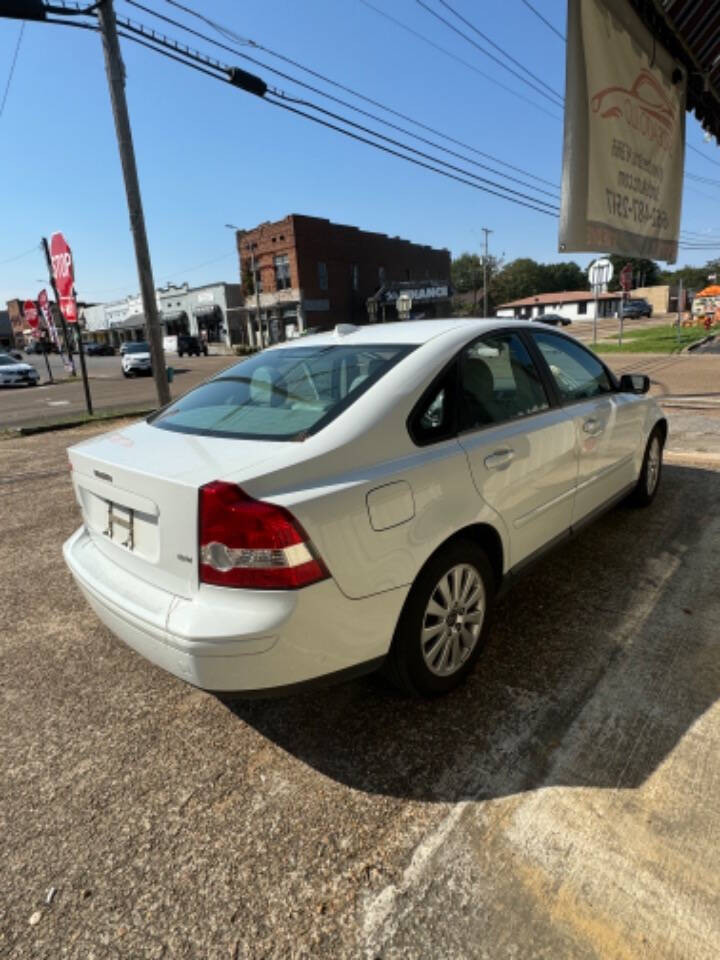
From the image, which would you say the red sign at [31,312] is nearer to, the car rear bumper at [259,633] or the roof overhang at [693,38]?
the roof overhang at [693,38]

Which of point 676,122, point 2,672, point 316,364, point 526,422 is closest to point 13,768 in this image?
point 2,672

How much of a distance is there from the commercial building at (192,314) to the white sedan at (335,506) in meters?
44.2

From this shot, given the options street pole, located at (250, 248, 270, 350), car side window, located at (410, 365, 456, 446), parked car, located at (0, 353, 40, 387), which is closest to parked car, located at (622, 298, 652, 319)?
street pole, located at (250, 248, 270, 350)

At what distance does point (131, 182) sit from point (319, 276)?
37939mm

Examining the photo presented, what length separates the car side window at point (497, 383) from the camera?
2.57 metres

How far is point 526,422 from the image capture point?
285 cm

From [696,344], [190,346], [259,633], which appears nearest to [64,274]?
[259,633]

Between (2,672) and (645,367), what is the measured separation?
16.1 metres

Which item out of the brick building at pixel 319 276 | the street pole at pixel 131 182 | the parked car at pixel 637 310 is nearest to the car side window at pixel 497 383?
the street pole at pixel 131 182

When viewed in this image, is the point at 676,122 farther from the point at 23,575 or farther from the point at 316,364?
the point at 23,575

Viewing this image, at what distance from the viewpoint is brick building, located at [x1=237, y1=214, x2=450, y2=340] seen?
4384cm

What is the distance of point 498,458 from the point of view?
2.56 meters

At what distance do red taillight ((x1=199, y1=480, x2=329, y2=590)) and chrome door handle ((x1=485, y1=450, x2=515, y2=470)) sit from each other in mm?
1022

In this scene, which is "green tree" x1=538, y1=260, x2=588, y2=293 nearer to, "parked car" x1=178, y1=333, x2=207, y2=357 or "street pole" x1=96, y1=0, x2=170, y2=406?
"parked car" x1=178, y1=333, x2=207, y2=357
